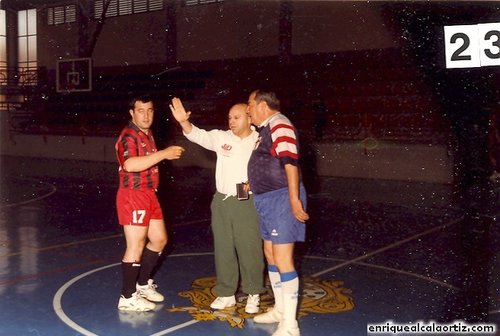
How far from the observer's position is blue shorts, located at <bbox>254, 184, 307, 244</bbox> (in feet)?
16.5

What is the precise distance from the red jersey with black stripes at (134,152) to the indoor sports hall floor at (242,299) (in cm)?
127

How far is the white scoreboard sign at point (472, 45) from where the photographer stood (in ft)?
18.6

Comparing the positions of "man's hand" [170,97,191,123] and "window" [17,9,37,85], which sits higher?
"window" [17,9,37,85]

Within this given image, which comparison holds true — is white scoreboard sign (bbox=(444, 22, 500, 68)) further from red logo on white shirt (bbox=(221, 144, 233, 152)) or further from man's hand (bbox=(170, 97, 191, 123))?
man's hand (bbox=(170, 97, 191, 123))

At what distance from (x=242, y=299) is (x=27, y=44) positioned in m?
32.3

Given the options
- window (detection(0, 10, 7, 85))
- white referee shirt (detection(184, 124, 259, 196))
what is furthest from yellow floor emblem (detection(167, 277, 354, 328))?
window (detection(0, 10, 7, 85))

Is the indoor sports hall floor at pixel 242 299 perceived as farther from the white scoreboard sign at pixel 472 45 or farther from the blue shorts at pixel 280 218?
the white scoreboard sign at pixel 472 45

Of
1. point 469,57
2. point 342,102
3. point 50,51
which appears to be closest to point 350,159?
point 342,102

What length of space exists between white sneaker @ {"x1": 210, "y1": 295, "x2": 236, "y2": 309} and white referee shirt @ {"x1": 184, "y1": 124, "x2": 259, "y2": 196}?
3.48 ft

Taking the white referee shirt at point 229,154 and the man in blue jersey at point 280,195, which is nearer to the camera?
the man in blue jersey at point 280,195

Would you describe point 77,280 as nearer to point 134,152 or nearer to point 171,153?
point 134,152

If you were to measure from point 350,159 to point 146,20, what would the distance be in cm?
1440

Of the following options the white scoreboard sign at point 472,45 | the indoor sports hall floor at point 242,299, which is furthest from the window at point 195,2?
the white scoreboard sign at point 472,45

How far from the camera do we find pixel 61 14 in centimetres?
3309
